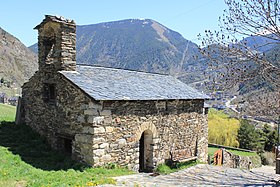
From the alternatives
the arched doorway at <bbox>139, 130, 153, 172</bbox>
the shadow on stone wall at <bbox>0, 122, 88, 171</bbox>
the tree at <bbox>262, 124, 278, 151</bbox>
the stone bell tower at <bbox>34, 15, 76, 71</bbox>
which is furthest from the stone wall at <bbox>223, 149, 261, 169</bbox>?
the tree at <bbox>262, 124, 278, 151</bbox>

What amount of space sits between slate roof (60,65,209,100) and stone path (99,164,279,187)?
2857 mm

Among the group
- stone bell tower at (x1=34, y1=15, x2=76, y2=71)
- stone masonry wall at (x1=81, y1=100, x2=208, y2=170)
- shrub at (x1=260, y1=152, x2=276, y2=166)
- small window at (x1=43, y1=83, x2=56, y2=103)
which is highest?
stone bell tower at (x1=34, y1=15, x2=76, y2=71)

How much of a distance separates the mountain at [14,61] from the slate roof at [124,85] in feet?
209

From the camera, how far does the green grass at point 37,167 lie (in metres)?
8.22

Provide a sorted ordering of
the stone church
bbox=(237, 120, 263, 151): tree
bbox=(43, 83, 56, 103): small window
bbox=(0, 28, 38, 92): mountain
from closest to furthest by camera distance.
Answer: the stone church
bbox=(43, 83, 56, 103): small window
bbox=(237, 120, 263, 151): tree
bbox=(0, 28, 38, 92): mountain

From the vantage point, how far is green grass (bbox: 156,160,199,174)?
A: 12220 millimetres

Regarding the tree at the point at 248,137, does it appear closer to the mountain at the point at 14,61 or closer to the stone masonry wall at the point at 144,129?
the stone masonry wall at the point at 144,129

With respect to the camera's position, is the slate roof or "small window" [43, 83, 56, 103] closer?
Result: the slate roof

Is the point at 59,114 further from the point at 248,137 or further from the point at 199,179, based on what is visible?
the point at 248,137

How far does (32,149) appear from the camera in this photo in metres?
11.2

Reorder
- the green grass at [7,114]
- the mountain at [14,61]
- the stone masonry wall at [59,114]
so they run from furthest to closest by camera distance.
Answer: the mountain at [14,61]
the green grass at [7,114]
the stone masonry wall at [59,114]

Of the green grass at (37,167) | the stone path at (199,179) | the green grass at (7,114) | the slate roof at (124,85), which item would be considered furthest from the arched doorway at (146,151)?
the green grass at (7,114)

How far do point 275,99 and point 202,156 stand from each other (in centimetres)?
716

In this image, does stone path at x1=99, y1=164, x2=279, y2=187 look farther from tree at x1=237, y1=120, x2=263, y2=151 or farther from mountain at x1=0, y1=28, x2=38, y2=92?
mountain at x1=0, y1=28, x2=38, y2=92
